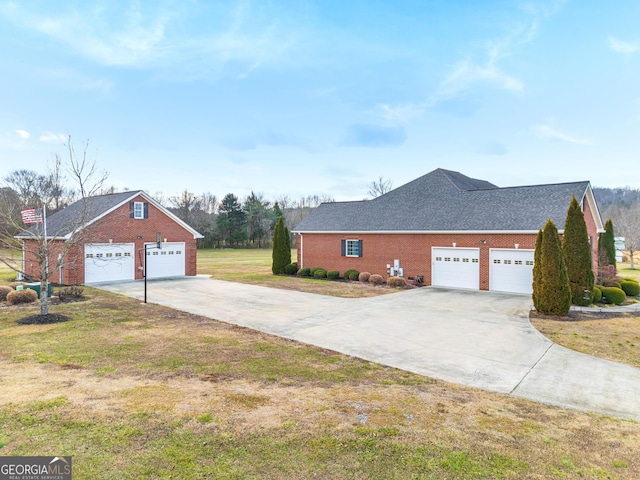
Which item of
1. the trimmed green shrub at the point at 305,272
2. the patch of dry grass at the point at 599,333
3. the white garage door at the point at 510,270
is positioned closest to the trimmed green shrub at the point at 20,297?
the trimmed green shrub at the point at 305,272

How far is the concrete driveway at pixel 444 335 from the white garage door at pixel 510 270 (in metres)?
0.92

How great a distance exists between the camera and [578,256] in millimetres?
14375

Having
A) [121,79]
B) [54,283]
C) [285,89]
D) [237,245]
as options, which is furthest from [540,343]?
[237,245]

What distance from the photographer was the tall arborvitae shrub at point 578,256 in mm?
14336

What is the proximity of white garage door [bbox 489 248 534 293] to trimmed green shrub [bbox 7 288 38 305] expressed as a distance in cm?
2038

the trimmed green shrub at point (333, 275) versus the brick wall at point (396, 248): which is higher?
the brick wall at point (396, 248)

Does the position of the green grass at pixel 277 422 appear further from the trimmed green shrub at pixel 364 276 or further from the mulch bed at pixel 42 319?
the trimmed green shrub at pixel 364 276

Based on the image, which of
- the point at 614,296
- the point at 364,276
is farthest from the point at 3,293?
the point at 614,296

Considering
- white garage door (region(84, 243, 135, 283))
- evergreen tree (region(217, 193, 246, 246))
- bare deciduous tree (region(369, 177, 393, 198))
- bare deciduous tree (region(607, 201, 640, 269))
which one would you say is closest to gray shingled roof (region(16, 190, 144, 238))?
white garage door (region(84, 243, 135, 283))

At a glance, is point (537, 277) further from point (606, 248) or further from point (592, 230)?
point (606, 248)

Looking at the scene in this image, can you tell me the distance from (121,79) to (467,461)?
21.2 metres

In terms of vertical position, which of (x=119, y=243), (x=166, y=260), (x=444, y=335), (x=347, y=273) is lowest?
(x=444, y=335)

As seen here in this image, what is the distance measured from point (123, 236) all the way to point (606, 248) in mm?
29913

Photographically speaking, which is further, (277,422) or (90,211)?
(90,211)
